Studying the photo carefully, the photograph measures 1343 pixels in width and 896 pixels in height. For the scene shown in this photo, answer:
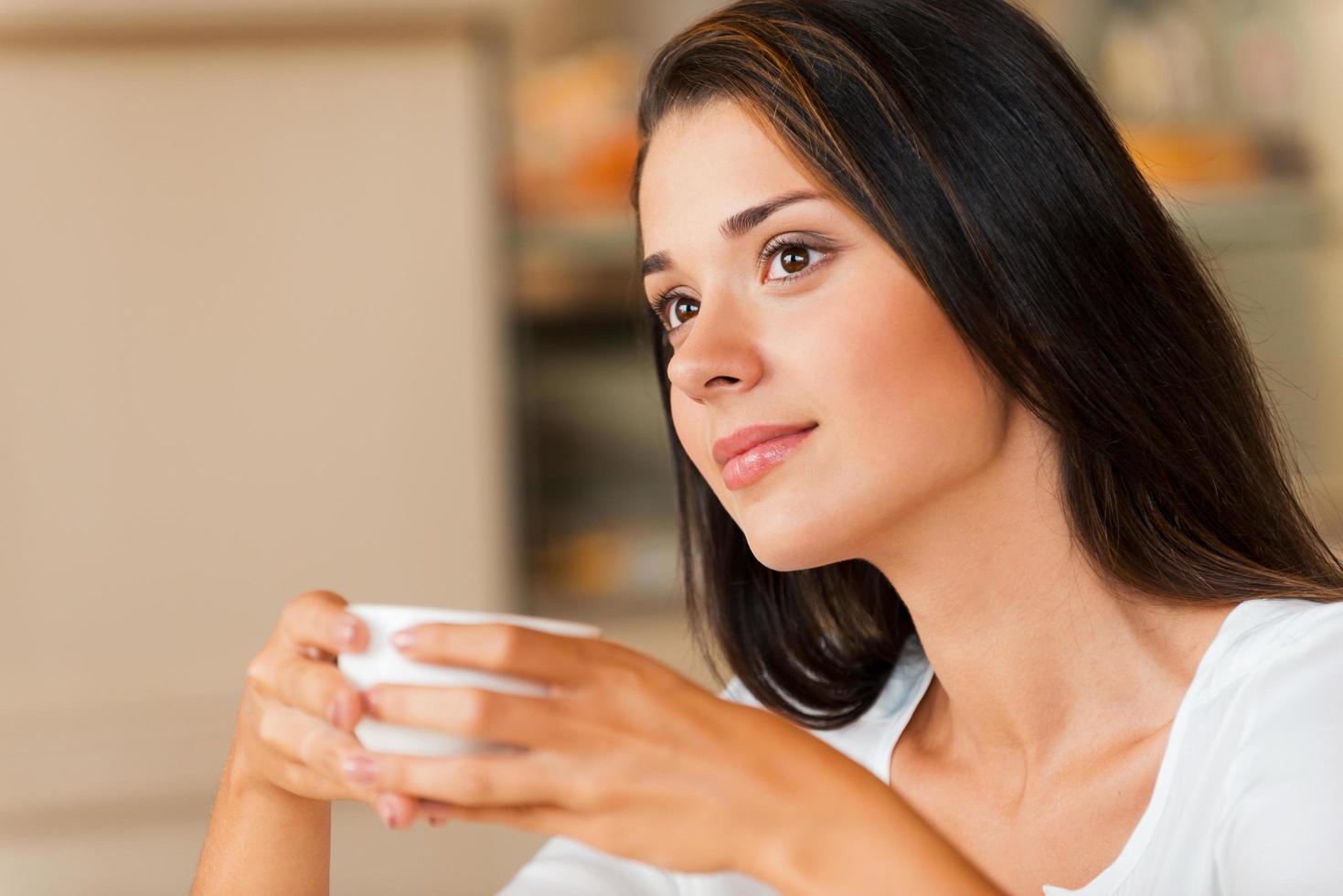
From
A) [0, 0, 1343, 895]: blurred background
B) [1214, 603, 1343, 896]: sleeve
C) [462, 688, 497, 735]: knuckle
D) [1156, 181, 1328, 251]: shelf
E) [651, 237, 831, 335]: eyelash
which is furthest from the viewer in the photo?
[1156, 181, 1328, 251]: shelf

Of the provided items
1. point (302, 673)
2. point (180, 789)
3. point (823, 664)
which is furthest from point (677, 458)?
point (180, 789)

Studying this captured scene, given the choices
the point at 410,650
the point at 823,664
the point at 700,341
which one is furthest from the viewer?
the point at 823,664

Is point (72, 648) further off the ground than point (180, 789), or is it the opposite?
point (72, 648)

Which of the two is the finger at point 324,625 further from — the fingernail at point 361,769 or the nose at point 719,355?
the nose at point 719,355

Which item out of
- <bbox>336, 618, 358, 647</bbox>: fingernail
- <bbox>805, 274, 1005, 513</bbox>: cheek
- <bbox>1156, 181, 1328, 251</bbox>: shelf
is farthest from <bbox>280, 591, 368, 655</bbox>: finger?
<bbox>1156, 181, 1328, 251</bbox>: shelf

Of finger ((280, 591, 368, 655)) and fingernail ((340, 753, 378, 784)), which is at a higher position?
finger ((280, 591, 368, 655))

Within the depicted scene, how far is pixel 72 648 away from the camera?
2.16 meters

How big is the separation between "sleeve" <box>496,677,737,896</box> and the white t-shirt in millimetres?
254

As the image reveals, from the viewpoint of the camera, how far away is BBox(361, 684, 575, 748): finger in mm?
570

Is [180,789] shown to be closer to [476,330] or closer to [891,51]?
[476,330]

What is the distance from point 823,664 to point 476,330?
3.86 feet

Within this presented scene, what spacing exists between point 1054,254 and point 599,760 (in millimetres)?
490

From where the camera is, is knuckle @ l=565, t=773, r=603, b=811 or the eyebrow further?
the eyebrow

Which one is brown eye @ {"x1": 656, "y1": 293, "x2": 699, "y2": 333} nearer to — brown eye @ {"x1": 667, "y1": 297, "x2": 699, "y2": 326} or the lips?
brown eye @ {"x1": 667, "y1": 297, "x2": 699, "y2": 326}
